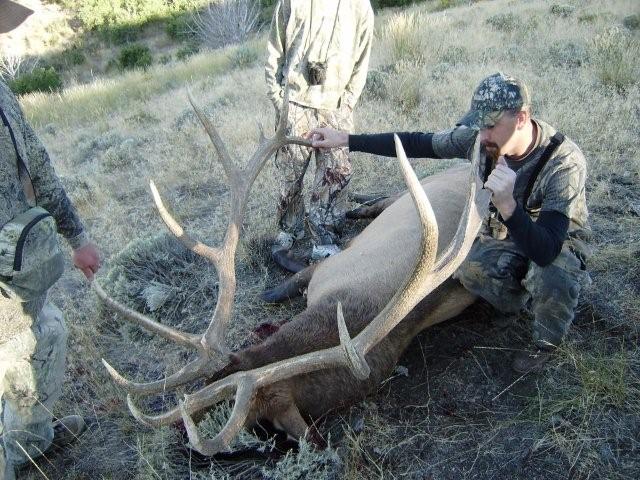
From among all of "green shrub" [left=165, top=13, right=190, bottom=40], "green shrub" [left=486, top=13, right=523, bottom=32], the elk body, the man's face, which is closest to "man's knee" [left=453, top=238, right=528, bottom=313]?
the elk body

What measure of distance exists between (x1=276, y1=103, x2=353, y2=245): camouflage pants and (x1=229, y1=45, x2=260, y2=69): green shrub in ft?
34.1

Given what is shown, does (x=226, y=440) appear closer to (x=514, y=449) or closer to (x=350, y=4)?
(x=514, y=449)

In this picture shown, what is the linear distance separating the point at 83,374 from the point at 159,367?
0.49 metres

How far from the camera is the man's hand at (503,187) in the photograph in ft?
7.27

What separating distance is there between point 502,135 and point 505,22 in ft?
32.9

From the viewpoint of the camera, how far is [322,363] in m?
2.31

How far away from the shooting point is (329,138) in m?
3.47

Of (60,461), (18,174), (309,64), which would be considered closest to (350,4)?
(309,64)

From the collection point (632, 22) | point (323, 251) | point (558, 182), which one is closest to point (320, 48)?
point (323, 251)

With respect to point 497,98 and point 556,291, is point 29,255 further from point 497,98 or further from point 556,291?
point 556,291

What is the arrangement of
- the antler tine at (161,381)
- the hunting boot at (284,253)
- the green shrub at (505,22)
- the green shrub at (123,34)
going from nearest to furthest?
the antler tine at (161,381)
the hunting boot at (284,253)
the green shrub at (505,22)
the green shrub at (123,34)

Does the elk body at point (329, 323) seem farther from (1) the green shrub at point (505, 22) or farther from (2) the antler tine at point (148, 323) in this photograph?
(1) the green shrub at point (505, 22)

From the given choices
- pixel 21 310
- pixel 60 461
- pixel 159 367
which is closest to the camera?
pixel 21 310

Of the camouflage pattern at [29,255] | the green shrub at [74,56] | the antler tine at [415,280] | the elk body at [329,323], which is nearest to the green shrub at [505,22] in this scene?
the elk body at [329,323]
